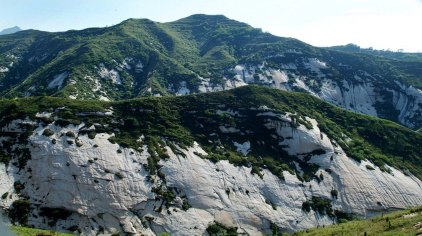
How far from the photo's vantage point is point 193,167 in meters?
72.9

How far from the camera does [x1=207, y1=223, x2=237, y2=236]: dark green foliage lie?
61394 mm

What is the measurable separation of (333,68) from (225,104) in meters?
117

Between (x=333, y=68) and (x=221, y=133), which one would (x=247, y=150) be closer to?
(x=221, y=133)

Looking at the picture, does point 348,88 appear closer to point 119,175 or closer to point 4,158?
point 119,175

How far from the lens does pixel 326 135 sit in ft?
302

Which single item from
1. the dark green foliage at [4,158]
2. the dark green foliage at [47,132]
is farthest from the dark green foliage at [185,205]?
the dark green foliage at [4,158]

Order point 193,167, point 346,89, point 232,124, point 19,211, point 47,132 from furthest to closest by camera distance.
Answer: point 346,89 < point 232,124 < point 193,167 < point 47,132 < point 19,211

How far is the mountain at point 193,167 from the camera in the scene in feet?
197

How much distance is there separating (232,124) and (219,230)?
105ft

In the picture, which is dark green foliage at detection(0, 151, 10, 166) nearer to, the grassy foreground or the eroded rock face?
the eroded rock face

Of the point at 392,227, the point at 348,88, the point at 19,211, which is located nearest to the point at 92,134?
the point at 19,211

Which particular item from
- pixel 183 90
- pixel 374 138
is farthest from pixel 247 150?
pixel 183 90

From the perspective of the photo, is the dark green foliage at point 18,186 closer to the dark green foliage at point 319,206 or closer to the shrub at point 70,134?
the shrub at point 70,134

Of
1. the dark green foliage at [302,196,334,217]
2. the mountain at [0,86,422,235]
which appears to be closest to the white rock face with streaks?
the mountain at [0,86,422,235]
